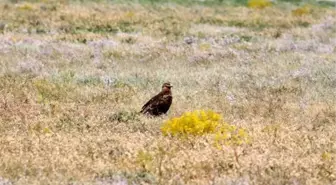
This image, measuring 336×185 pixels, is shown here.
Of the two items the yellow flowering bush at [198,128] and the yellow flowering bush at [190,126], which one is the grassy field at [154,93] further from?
the yellow flowering bush at [190,126]

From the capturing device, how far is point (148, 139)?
10406 millimetres

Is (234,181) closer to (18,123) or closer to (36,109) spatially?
(18,123)

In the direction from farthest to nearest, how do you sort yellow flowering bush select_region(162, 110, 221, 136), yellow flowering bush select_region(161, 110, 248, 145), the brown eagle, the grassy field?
the brown eagle → yellow flowering bush select_region(162, 110, 221, 136) → yellow flowering bush select_region(161, 110, 248, 145) → the grassy field

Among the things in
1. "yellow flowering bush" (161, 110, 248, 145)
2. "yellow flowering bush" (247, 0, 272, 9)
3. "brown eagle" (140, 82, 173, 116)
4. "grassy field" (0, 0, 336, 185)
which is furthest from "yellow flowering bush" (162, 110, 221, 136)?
"yellow flowering bush" (247, 0, 272, 9)

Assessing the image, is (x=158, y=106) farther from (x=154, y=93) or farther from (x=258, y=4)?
(x=258, y=4)

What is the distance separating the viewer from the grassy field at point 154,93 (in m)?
8.96

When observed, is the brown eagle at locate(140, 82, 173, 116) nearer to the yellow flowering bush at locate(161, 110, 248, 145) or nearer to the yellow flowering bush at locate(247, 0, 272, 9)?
the yellow flowering bush at locate(161, 110, 248, 145)

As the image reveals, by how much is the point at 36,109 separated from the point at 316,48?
12.2 metres

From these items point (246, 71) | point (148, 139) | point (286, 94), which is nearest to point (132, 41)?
point (246, 71)

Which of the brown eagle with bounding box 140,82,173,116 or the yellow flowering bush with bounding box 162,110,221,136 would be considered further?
the brown eagle with bounding box 140,82,173,116

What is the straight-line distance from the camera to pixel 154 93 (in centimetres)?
1508

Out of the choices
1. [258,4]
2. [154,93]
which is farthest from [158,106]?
[258,4]

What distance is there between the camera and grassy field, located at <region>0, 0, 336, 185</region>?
8961mm

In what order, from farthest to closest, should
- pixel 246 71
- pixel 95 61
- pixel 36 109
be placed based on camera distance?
pixel 95 61, pixel 246 71, pixel 36 109
